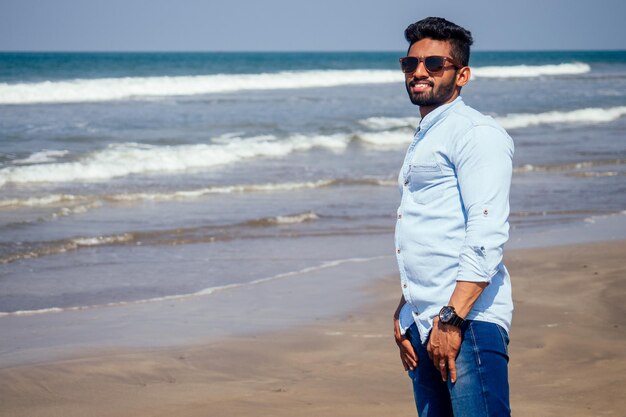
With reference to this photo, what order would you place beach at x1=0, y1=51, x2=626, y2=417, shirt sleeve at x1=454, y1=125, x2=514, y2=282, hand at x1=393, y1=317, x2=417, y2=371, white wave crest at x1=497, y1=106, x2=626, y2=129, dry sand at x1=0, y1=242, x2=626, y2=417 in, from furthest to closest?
1. white wave crest at x1=497, y1=106, x2=626, y2=129
2. beach at x1=0, y1=51, x2=626, y2=417
3. dry sand at x1=0, y1=242, x2=626, y2=417
4. hand at x1=393, y1=317, x2=417, y2=371
5. shirt sleeve at x1=454, y1=125, x2=514, y2=282

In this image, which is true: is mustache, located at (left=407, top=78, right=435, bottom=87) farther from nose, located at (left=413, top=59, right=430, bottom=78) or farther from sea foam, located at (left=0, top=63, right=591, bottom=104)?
sea foam, located at (left=0, top=63, right=591, bottom=104)

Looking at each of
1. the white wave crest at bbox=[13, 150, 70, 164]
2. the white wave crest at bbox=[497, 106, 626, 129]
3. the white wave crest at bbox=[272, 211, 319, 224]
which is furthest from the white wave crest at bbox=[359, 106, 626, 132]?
the white wave crest at bbox=[272, 211, 319, 224]

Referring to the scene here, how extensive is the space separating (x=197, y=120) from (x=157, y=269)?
17.9 meters

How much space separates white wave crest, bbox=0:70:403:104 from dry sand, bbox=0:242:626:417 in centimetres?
2898

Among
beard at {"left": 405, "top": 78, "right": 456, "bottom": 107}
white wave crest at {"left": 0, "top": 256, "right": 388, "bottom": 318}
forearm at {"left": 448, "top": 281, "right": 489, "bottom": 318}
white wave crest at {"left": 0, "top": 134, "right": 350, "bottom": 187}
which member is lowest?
white wave crest at {"left": 0, "top": 256, "right": 388, "bottom": 318}

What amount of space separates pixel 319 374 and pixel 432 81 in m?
2.99

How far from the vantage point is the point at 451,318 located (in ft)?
8.39

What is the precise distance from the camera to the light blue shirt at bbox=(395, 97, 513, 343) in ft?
8.31

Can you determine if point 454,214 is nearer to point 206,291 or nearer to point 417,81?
point 417,81

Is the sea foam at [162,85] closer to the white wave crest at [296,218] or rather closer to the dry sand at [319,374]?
the white wave crest at [296,218]

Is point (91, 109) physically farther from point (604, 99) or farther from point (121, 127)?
point (604, 99)

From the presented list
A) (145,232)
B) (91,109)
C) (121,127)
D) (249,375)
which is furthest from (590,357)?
(91,109)

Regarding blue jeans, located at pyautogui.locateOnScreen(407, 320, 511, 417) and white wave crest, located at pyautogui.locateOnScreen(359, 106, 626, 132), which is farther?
white wave crest, located at pyautogui.locateOnScreen(359, 106, 626, 132)

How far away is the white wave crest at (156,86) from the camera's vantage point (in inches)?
1388
